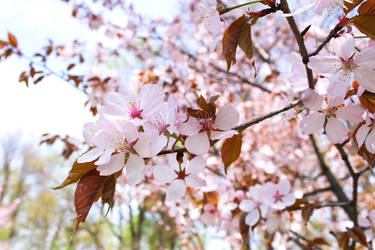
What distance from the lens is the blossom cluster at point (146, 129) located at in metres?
0.47

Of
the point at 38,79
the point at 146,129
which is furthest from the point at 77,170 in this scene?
the point at 38,79

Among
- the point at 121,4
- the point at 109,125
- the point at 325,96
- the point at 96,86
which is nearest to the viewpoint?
the point at 109,125

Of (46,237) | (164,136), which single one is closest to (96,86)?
(164,136)

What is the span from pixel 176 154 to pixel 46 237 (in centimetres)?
1261

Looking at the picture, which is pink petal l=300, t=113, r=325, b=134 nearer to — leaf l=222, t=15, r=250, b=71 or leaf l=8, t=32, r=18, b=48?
leaf l=222, t=15, r=250, b=71

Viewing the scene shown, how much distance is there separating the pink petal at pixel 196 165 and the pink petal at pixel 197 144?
0.09m

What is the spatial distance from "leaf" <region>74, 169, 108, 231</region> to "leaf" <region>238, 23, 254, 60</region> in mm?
354

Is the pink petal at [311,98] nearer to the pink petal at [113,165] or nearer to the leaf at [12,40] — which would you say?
the pink petal at [113,165]

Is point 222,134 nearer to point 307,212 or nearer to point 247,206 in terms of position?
point 307,212

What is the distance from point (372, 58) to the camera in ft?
1.54

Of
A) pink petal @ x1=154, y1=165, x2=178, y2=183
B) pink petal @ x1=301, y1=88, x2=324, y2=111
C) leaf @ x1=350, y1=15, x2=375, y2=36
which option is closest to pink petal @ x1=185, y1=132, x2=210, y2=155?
pink petal @ x1=154, y1=165, x2=178, y2=183

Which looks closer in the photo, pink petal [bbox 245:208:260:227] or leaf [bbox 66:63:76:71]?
pink petal [bbox 245:208:260:227]

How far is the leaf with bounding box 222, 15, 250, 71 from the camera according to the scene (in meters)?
0.49

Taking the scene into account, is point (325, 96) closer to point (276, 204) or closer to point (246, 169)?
point (276, 204)
